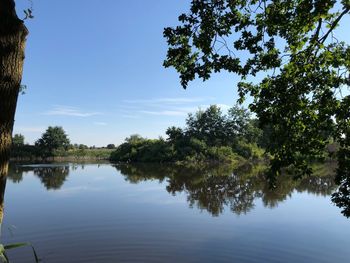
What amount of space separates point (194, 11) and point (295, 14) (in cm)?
174

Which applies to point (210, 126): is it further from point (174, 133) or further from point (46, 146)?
point (46, 146)

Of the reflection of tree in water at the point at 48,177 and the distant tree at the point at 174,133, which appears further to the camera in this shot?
the distant tree at the point at 174,133

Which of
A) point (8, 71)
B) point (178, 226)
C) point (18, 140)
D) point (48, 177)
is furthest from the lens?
point (18, 140)

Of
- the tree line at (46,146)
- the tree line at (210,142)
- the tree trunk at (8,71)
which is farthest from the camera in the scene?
the tree line at (46,146)

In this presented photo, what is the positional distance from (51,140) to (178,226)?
212 ft

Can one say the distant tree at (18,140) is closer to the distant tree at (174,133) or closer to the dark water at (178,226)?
the distant tree at (174,133)

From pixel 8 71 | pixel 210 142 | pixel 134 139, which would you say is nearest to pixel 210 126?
pixel 210 142

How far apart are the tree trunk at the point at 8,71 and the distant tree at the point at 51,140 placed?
73.8m

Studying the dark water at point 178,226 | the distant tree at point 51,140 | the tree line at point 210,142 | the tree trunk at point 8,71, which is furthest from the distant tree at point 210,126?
the tree trunk at point 8,71

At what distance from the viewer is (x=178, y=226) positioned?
552 inches

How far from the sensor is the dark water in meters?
10.6

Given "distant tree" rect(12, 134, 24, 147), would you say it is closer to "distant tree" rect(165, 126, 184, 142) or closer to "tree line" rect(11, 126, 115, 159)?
"tree line" rect(11, 126, 115, 159)

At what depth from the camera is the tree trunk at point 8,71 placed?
3.04m

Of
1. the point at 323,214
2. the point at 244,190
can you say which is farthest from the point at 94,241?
the point at 244,190
